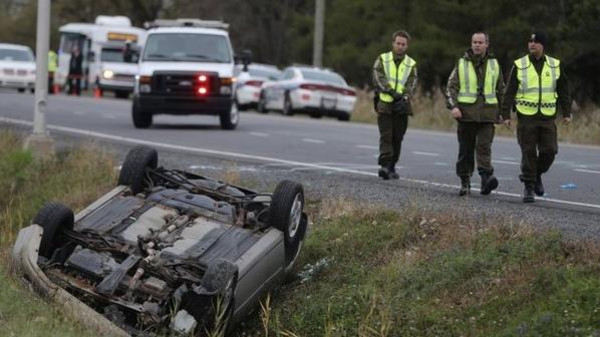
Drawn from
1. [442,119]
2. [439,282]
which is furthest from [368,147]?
[439,282]

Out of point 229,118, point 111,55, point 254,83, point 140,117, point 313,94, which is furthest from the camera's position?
point 111,55

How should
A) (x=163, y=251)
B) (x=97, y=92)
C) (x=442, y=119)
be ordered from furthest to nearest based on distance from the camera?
(x=97, y=92) < (x=442, y=119) < (x=163, y=251)

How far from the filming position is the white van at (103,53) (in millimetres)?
46531

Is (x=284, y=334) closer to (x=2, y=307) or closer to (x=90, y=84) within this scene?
(x=2, y=307)

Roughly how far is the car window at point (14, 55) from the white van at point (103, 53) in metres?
2.83

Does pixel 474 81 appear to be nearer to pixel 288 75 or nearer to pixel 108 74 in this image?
pixel 288 75

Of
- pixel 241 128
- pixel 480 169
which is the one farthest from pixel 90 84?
pixel 480 169

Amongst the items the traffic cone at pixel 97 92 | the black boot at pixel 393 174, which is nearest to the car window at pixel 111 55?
the traffic cone at pixel 97 92

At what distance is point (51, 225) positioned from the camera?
30.3 feet

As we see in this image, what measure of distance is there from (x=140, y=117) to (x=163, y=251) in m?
16.5

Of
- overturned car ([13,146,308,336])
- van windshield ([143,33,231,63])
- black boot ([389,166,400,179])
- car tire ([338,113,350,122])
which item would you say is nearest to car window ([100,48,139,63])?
car tire ([338,113,350,122])

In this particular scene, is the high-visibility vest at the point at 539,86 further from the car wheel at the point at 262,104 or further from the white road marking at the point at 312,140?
the car wheel at the point at 262,104

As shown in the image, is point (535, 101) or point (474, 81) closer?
point (535, 101)

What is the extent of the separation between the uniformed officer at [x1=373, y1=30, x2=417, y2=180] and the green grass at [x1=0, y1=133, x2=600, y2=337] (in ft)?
8.80
